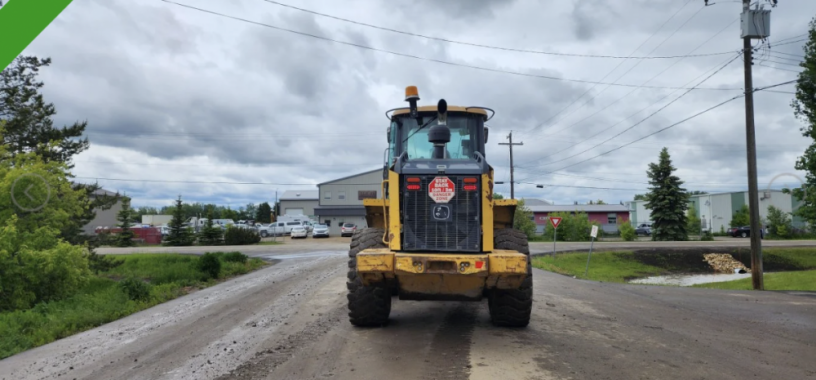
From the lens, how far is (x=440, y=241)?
705 centimetres

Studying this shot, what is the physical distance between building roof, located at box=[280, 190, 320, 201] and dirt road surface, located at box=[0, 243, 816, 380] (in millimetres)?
75863

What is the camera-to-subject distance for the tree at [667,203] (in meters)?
52.7

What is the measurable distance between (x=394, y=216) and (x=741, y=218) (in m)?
66.7

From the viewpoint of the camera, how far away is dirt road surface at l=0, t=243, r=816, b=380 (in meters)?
5.74

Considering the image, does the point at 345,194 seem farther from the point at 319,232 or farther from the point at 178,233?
the point at 178,233

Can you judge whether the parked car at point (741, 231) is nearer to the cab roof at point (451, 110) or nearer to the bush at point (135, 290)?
the cab roof at point (451, 110)

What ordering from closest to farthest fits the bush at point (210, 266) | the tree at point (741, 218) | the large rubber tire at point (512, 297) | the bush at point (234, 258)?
the large rubber tire at point (512, 297) → the bush at point (210, 266) → the bush at point (234, 258) → the tree at point (741, 218)

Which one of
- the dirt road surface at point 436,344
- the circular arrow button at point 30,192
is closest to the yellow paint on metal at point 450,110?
the dirt road surface at point 436,344

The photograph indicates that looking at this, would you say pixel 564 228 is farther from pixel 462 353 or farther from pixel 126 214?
pixel 462 353

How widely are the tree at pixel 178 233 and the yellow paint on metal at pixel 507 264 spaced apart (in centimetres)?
4203

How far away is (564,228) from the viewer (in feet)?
192

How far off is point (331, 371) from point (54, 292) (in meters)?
11.8

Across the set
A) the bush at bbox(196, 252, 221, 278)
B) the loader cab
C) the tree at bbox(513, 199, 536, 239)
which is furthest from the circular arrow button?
the tree at bbox(513, 199, 536, 239)

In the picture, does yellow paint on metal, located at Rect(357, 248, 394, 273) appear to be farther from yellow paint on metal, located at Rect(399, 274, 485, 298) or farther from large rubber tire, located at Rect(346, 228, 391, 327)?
large rubber tire, located at Rect(346, 228, 391, 327)
